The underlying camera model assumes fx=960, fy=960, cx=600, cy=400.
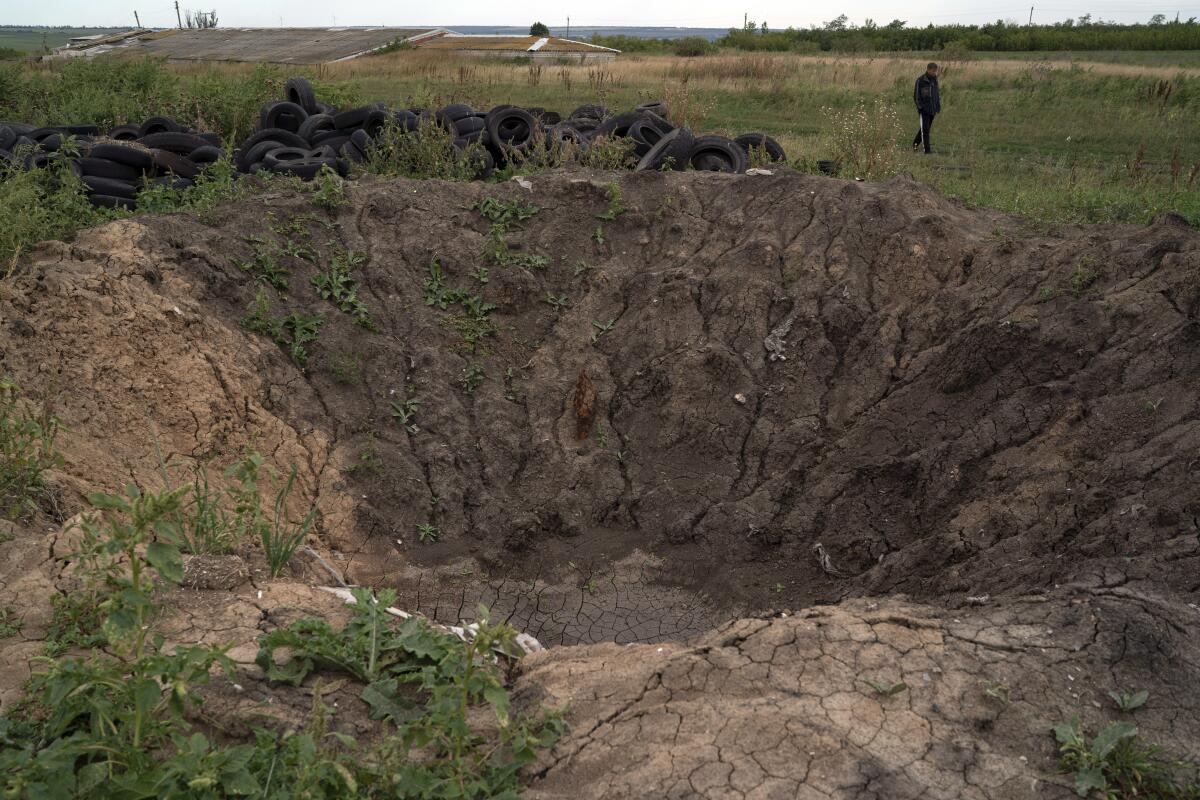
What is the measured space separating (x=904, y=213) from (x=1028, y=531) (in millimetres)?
3449

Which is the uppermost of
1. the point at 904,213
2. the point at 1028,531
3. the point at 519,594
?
the point at 904,213

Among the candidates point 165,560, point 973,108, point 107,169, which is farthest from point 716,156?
point 973,108

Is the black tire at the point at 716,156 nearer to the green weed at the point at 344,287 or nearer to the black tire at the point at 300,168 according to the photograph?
the black tire at the point at 300,168

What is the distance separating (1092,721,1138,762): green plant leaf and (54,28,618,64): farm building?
3006 centimetres

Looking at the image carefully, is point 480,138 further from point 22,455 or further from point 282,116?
point 22,455

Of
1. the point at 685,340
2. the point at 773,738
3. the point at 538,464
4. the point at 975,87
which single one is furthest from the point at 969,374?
the point at 975,87

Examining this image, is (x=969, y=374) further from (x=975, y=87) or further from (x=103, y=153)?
(x=975, y=87)

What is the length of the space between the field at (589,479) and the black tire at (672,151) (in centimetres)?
43

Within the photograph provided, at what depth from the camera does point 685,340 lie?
7066 mm

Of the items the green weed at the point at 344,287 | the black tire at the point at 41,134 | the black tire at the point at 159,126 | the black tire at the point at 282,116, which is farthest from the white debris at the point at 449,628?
the black tire at the point at 41,134

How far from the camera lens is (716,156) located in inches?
389

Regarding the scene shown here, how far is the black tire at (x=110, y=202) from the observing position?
894 cm

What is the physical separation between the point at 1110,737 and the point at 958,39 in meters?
42.7

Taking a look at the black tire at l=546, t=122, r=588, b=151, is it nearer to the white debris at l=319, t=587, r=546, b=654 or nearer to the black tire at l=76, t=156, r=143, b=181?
the black tire at l=76, t=156, r=143, b=181
